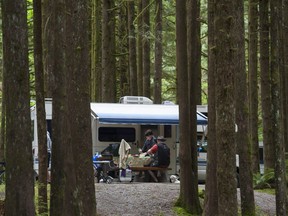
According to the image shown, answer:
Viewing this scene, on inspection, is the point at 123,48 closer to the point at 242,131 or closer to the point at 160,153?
the point at 160,153

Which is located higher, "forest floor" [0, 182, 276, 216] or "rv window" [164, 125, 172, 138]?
"rv window" [164, 125, 172, 138]

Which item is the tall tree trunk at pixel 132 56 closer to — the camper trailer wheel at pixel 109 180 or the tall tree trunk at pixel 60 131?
the camper trailer wheel at pixel 109 180

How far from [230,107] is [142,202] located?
18.2 ft

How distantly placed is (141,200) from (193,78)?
10.3 feet

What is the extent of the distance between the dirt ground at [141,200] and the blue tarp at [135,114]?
3.31 metres

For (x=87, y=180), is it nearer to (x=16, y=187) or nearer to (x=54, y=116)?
(x=54, y=116)

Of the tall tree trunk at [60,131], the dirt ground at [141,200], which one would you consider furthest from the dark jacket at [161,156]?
the tall tree trunk at [60,131]

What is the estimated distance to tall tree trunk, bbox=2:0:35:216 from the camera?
8133 millimetres

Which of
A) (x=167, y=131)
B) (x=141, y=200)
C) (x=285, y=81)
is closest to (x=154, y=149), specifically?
(x=167, y=131)

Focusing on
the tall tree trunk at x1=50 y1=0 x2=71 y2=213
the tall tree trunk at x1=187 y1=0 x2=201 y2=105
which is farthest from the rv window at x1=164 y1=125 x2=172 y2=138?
the tall tree trunk at x1=50 y1=0 x2=71 y2=213

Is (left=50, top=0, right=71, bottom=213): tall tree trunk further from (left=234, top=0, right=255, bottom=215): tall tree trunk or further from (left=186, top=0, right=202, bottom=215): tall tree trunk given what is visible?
(left=186, top=0, right=202, bottom=215): tall tree trunk

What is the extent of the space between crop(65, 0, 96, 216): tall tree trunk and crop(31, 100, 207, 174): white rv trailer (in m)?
8.05

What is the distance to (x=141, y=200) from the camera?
1368 cm

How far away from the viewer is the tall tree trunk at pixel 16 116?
26.7ft
